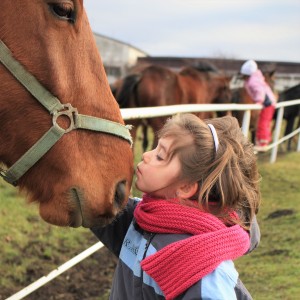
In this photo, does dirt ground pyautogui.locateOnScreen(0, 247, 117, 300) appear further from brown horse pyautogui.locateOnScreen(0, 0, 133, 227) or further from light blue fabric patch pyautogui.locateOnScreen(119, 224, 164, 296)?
brown horse pyautogui.locateOnScreen(0, 0, 133, 227)

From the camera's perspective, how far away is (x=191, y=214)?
4.31ft

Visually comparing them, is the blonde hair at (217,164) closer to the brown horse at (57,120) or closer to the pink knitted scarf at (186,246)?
the pink knitted scarf at (186,246)

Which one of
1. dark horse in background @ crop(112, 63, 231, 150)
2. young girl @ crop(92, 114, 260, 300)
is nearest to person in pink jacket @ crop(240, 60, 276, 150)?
dark horse in background @ crop(112, 63, 231, 150)

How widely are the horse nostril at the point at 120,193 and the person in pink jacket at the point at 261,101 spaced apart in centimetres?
452

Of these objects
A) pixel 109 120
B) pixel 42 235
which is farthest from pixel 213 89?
pixel 109 120

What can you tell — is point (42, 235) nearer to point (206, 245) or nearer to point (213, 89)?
point (206, 245)

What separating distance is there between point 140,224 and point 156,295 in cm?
22

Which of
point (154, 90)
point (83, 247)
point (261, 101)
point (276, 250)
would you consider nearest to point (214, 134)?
point (276, 250)

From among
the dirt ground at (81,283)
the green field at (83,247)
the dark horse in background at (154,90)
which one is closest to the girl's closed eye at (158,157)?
the green field at (83,247)

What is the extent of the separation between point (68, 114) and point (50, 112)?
6 cm

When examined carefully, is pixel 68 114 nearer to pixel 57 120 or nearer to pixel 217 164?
pixel 57 120

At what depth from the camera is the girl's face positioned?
1397mm

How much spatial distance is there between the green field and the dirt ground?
0.14 m

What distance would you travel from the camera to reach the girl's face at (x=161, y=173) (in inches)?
55.0
